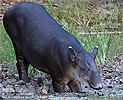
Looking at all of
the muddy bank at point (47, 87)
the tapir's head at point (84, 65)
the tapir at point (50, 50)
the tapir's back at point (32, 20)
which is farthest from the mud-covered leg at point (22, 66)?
the tapir's head at point (84, 65)

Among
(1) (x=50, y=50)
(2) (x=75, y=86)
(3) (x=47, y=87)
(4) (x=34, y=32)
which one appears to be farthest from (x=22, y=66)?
(2) (x=75, y=86)

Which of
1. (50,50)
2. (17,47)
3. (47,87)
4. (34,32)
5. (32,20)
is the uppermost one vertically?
(32,20)

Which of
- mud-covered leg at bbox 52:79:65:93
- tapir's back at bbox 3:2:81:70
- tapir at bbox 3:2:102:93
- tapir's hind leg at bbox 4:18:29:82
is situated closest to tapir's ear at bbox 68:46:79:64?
tapir at bbox 3:2:102:93

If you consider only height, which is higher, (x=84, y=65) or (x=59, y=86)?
(x=84, y=65)

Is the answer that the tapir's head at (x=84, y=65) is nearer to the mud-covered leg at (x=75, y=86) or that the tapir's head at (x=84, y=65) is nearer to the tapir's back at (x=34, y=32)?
the tapir's back at (x=34, y=32)

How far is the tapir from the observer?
11.9 ft

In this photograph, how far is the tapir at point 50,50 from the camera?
3613 millimetres

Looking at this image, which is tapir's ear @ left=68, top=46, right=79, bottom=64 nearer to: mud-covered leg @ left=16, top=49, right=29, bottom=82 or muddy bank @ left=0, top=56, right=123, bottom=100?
muddy bank @ left=0, top=56, right=123, bottom=100

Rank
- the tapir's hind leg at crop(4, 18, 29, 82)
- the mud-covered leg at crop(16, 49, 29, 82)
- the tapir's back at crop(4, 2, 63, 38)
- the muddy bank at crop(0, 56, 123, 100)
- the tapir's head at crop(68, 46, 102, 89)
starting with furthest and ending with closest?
the mud-covered leg at crop(16, 49, 29, 82)
the tapir's hind leg at crop(4, 18, 29, 82)
the tapir's back at crop(4, 2, 63, 38)
the muddy bank at crop(0, 56, 123, 100)
the tapir's head at crop(68, 46, 102, 89)

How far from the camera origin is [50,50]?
153 inches

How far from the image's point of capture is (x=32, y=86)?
433cm

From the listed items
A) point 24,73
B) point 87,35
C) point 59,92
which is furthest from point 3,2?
point 59,92

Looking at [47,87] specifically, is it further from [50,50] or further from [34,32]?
[34,32]

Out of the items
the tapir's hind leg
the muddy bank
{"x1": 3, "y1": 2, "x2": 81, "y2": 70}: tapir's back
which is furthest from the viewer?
the tapir's hind leg
